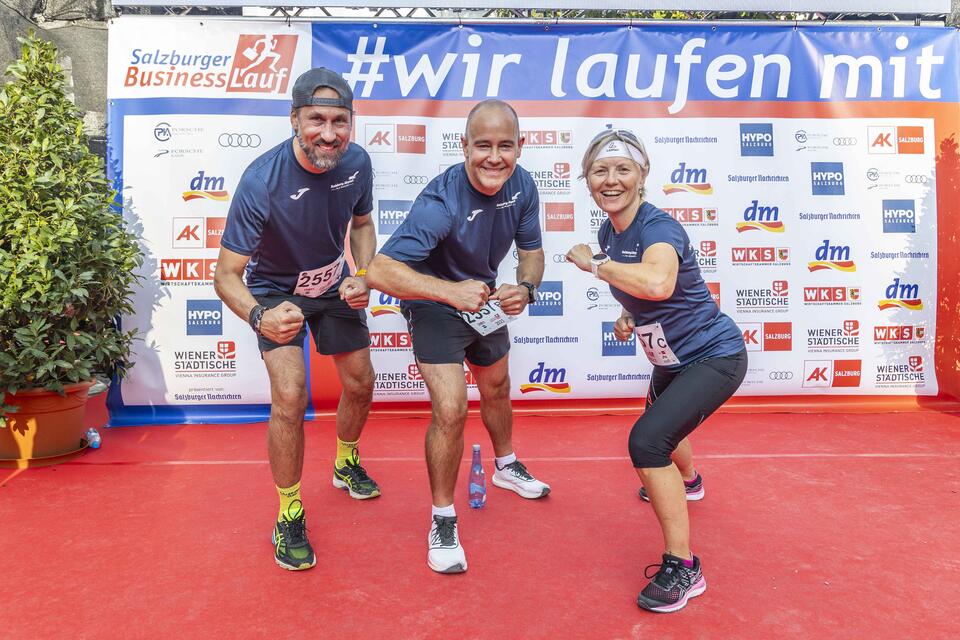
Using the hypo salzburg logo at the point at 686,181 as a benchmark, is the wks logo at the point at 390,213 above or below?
below

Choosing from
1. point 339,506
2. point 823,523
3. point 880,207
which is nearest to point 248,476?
point 339,506

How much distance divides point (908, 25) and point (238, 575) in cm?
641

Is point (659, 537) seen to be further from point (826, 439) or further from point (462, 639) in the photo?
point (826, 439)

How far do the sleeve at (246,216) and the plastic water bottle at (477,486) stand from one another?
1.57m

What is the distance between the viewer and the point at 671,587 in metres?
2.53

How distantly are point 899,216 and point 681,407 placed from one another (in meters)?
4.23

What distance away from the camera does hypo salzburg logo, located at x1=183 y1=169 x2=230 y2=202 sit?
538cm

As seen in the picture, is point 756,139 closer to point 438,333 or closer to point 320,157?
point 438,333

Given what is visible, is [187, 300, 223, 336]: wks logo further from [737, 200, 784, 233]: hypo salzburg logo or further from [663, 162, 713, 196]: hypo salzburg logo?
[737, 200, 784, 233]: hypo salzburg logo

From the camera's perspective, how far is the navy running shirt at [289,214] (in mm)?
3016

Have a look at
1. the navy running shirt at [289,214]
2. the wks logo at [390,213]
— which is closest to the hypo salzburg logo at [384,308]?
the wks logo at [390,213]

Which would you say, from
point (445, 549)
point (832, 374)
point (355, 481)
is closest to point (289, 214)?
point (355, 481)

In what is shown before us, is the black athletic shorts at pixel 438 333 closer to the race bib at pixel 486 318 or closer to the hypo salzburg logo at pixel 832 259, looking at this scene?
the race bib at pixel 486 318

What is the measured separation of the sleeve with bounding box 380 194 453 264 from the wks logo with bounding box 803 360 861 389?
403cm
